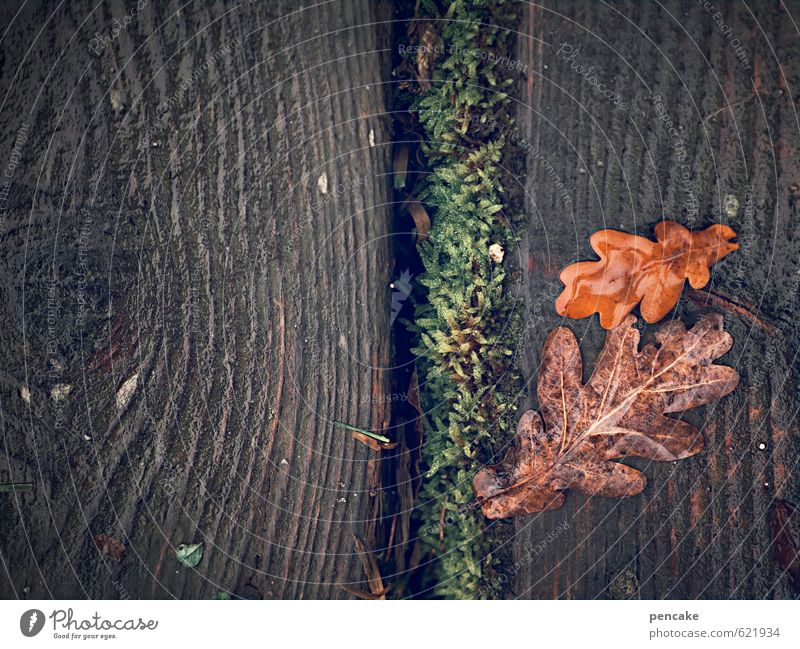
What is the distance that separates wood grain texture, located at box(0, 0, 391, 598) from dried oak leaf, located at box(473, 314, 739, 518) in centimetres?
28

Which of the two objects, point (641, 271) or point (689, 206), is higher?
point (689, 206)

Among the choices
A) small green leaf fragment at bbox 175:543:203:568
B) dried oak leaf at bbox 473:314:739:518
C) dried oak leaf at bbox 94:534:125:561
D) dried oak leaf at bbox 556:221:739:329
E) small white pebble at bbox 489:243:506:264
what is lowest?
small green leaf fragment at bbox 175:543:203:568

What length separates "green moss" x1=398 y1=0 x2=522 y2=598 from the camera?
122 cm

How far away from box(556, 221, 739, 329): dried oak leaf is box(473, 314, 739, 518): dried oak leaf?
4cm

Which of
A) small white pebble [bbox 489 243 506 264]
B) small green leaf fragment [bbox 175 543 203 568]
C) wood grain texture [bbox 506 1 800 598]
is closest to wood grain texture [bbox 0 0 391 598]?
small green leaf fragment [bbox 175 543 203 568]

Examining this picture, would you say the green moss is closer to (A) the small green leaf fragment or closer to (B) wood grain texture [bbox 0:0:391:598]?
(B) wood grain texture [bbox 0:0:391:598]

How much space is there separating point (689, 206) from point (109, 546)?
1.20 metres

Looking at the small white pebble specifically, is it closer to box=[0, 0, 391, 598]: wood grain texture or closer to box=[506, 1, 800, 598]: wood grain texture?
box=[506, 1, 800, 598]: wood grain texture

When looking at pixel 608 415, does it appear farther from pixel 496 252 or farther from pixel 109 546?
pixel 109 546

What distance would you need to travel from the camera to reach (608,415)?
4.03 ft

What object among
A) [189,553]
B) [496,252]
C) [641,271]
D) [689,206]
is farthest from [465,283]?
[189,553]

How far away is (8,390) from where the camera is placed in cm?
119

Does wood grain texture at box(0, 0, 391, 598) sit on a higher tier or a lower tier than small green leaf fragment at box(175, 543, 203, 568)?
higher

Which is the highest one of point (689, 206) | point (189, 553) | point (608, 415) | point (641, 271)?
point (689, 206)
